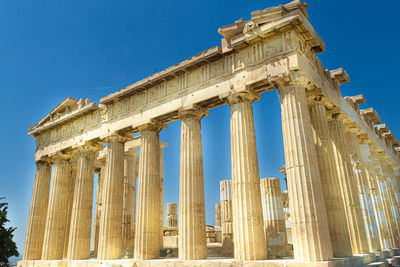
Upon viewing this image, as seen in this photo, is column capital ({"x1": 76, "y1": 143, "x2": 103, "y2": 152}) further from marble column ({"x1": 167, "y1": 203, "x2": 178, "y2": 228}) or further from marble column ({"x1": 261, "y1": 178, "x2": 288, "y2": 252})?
marble column ({"x1": 261, "y1": 178, "x2": 288, "y2": 252})

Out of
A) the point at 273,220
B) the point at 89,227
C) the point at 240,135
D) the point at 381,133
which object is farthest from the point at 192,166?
the point at 381,133

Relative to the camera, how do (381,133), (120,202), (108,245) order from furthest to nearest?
(381,133) → (120,202) → (108,245)

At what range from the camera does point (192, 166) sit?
60.1 feet

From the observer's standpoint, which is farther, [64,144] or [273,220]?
[64,144]

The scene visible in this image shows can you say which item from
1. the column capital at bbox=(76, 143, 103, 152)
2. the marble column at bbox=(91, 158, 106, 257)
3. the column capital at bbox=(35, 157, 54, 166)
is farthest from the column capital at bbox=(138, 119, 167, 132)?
the column capital at bbox=(35, 157, 54, 166)

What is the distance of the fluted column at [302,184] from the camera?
13047 millimetres

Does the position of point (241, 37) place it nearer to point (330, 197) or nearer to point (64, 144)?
point (330, 197)

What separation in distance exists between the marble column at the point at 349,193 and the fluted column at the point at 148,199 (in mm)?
11084

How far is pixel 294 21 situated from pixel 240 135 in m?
6.16

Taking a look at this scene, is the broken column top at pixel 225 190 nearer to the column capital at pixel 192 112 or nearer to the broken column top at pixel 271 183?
the broken column top at pixel 271 183

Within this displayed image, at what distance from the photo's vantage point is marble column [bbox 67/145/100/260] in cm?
2277

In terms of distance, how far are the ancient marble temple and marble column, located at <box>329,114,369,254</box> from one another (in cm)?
6

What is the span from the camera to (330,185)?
56.1ft

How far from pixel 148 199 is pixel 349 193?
1186cm
